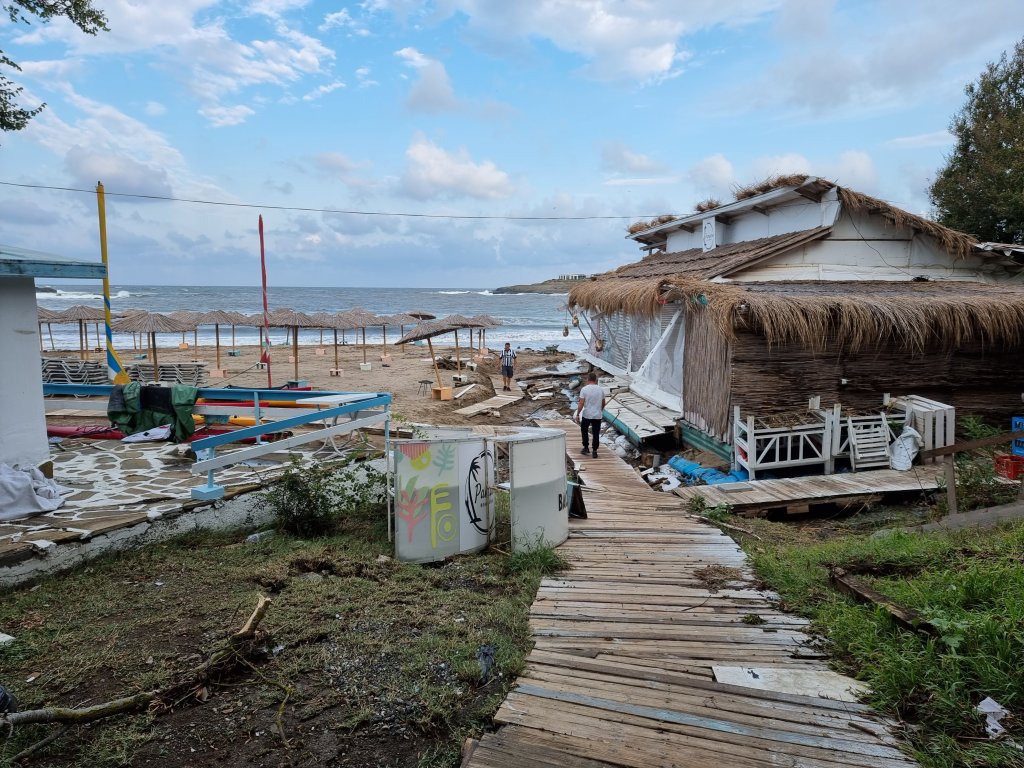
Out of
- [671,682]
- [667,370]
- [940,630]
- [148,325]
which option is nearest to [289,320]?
[148,325]

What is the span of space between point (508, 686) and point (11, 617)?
362 centimetres

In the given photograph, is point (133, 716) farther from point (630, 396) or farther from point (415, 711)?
point (630, 396)

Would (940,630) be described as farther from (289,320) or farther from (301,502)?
(289,320)

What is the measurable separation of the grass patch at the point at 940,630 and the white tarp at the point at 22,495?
6.71m

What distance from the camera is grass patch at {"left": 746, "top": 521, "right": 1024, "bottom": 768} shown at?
301cm

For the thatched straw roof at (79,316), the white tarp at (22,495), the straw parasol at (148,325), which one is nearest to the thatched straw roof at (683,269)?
the white tarp at (22,495)

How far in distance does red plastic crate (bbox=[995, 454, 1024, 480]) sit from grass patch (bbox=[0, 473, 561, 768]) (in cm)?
770

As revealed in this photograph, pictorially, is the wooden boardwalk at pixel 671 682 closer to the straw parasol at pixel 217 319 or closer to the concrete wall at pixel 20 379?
the concrete wall at pixel 20 379

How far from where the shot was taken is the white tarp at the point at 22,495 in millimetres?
5965

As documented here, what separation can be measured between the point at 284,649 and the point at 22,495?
374cm

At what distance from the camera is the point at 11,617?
4.54 m

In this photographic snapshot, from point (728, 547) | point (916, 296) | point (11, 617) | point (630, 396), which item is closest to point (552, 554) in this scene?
point (728, 547)

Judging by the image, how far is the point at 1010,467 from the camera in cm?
944

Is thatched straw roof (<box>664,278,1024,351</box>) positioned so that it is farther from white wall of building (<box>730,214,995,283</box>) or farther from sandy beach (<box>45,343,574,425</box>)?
sandy beach (<box>45,343,574,425</box>)
